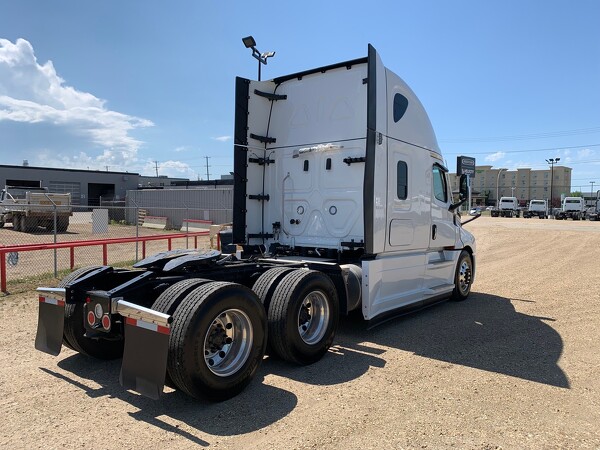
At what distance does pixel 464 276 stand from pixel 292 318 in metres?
5.18

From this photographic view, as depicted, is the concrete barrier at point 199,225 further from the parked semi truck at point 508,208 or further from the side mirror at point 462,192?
the parked semi truck at point 508,208

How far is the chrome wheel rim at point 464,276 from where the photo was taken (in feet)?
28.2

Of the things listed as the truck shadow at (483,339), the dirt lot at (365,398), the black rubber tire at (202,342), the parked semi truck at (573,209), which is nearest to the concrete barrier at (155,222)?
the dirt lot at (365,398)

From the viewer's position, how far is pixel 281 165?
24.2 ft

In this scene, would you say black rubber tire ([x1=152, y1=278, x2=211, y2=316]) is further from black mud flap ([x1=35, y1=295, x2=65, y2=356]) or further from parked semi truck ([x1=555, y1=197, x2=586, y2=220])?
parked semi truck ([x1=555, y1=197, x2=586, y2=220])

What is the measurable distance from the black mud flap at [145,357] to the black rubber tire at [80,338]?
1023mm

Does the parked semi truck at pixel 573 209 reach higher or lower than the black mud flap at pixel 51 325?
higher

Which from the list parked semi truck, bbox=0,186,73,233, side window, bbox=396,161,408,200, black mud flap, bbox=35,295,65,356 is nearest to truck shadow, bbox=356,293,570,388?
side window, bbox=396,161,408,200

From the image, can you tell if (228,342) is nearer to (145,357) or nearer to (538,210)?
(145,357)

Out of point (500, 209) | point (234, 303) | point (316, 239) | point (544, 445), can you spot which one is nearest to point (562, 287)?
point (316, 239)

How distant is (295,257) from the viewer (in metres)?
7.01

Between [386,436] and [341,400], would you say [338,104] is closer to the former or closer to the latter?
[341,400]

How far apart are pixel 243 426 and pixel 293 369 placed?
54.5 inches

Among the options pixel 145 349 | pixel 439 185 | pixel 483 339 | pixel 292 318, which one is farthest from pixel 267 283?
pixel 439 185
